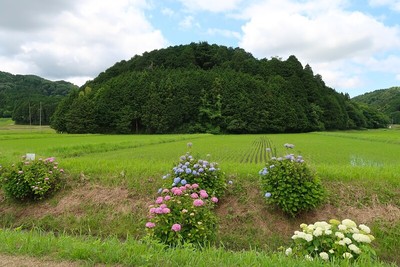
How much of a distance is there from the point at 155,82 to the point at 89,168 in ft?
192

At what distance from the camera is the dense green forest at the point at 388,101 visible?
10419cm

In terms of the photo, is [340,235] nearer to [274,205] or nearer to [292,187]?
[292,187]

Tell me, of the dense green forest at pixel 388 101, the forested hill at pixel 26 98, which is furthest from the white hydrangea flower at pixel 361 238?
the dense green forest at pixel 388 101

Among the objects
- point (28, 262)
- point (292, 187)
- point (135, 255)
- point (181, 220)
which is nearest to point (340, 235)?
point (181, 220)

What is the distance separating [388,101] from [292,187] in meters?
132

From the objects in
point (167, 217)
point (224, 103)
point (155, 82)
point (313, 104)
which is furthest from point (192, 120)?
point (167, 217)

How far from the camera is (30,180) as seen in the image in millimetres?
7656

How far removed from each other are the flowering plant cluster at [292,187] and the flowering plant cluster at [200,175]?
100cm

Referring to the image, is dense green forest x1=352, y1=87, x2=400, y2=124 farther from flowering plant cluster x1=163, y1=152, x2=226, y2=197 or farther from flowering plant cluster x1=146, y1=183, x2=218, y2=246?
flowering plant cluster x1=146, y1=183, x2=218, y2=246

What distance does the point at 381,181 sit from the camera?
7105mm

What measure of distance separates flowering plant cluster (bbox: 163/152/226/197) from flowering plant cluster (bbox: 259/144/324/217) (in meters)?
1.00

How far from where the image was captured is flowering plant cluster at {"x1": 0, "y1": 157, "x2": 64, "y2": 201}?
7.65 m

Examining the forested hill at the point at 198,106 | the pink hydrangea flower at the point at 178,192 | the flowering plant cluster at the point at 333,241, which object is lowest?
the flowering plant cluster at the point at 333,241

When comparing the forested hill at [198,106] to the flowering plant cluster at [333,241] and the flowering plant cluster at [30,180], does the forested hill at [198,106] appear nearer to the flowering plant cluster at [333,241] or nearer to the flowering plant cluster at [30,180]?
the flowering plant cluster at [30,180]
